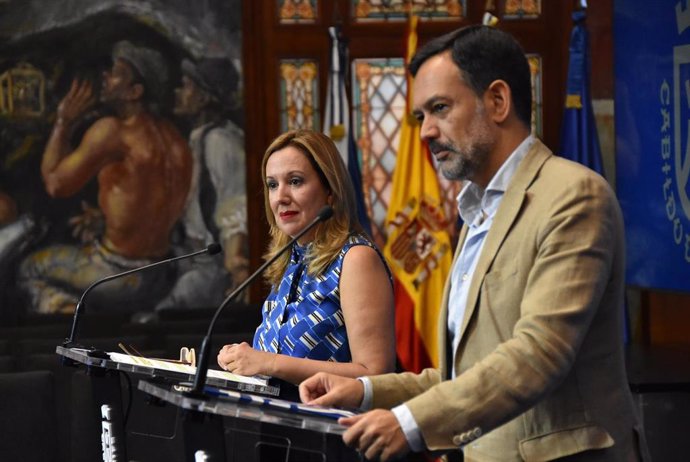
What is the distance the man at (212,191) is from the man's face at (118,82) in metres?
0.34

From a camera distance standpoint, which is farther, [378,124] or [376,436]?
[378,124]

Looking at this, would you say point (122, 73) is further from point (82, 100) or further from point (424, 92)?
point (424, 92)

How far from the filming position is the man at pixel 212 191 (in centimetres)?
704

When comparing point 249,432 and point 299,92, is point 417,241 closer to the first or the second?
point 299,92

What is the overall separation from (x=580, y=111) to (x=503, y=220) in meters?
4.76

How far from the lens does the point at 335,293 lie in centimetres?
286

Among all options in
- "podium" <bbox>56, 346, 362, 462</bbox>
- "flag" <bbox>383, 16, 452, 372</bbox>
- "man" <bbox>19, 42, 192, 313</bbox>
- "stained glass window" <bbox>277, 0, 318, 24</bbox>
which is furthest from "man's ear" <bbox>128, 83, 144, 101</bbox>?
"podium" <bbox>56, 346, 362, 462</bbox>

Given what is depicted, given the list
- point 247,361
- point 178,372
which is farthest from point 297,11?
point 178,372

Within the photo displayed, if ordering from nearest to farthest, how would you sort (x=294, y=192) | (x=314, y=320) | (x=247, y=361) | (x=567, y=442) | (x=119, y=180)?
(x=567, y=442) < (x=247, y=361) < (x=314, y=320) < (x=294, y=192) < (x=119, y=180)

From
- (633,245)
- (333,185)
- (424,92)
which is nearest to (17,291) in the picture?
(633,245)

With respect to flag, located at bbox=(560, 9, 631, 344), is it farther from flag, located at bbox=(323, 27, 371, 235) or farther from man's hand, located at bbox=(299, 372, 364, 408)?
man's hand, located at bbox=(299, 372, 364, 408)

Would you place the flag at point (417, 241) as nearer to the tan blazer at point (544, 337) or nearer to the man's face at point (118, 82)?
the man's face at point (118, 82)

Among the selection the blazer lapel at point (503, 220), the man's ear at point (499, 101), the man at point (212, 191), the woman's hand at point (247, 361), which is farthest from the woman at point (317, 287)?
the man at point (212, 191)

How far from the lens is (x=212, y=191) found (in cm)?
707
